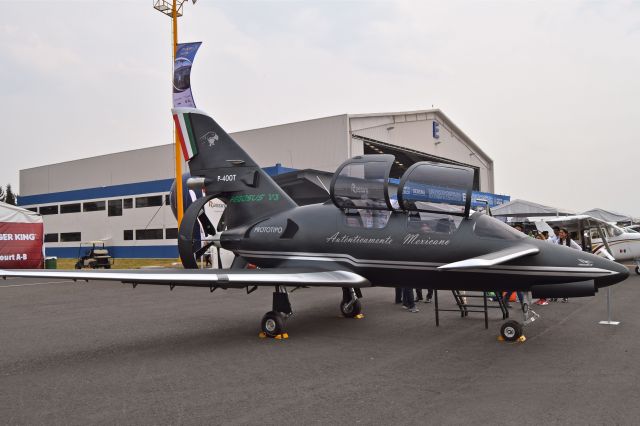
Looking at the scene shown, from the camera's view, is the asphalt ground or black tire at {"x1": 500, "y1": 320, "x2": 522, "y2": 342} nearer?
the asphalt ground

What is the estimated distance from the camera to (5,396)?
17.3 feet

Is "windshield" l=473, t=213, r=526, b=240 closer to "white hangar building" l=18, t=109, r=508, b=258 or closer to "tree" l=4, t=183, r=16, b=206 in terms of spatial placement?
"white hangar building" l=18, t=109, r=508, b=258

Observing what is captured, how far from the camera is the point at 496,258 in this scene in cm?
659

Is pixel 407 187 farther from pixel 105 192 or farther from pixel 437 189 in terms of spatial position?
A: pixel 105 192

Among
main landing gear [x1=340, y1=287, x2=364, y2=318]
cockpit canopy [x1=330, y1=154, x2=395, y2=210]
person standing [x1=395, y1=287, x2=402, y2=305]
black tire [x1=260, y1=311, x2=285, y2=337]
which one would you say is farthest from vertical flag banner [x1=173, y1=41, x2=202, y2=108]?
black tire [x1=260, y1=311, x2=285, y2=337]

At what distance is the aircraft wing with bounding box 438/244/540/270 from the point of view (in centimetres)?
627

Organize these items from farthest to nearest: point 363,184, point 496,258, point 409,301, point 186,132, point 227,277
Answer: point 409,301, point 186,132, point 363,184, point 227,277, point 496,258

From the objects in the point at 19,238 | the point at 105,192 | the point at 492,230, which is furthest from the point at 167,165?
the point at 492,230

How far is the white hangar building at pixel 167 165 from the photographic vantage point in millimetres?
31766

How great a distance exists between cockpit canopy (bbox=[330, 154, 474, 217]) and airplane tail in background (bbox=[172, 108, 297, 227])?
1.86m

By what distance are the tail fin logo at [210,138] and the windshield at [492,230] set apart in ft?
18.0

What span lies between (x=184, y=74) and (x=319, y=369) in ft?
57.1

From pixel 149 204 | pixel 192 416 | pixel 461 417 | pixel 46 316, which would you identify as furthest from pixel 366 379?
pixel 149 204

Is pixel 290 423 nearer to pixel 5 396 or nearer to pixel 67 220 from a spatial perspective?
pixel 5 396
